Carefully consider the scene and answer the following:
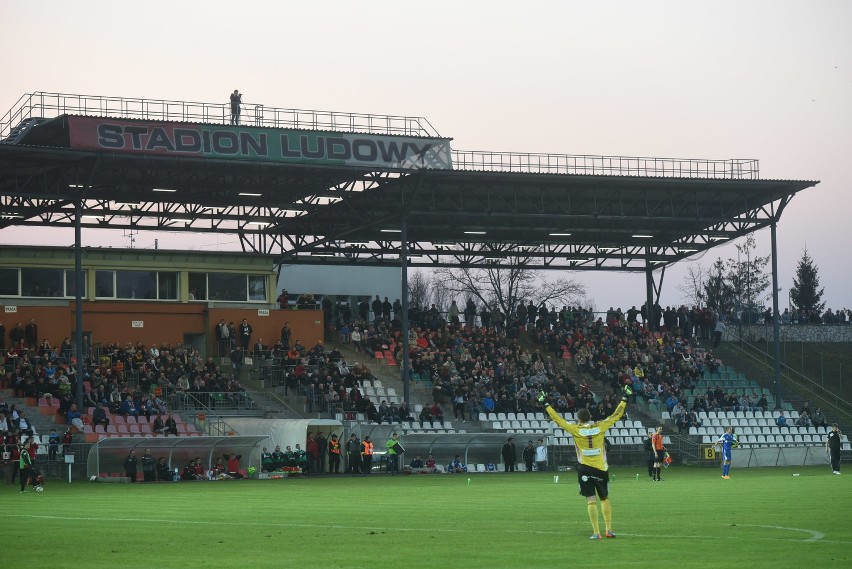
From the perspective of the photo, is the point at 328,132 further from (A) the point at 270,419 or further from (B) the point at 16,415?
(B) the point at 16,415

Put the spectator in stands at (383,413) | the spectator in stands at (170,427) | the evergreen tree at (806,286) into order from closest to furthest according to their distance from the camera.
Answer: the spectator in stands at (170,427), the spectator in stands at (383,413), the evergreen tree at (806,286)

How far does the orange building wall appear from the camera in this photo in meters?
52.9

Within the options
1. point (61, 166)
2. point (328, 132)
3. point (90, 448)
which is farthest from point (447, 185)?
point (90, 448)

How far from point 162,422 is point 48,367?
199 inches

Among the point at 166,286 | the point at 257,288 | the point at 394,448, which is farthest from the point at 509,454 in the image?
the point at 166,286

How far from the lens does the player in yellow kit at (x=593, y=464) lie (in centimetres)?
1692

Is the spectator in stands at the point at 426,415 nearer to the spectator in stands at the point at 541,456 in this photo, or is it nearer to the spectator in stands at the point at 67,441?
the spectator in stands at the point at 541,456

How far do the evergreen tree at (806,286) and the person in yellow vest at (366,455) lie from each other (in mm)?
67362

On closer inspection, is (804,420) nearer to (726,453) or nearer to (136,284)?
(726,453)

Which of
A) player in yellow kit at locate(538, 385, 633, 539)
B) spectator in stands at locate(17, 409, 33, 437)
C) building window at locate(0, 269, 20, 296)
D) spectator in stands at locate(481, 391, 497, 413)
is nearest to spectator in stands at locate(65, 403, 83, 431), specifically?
spectator in stands at locate(17, 409, 33, 437)

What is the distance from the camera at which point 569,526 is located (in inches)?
753

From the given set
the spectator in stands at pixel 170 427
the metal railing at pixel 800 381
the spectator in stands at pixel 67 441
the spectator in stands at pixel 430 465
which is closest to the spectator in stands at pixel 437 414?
the spectator in stands at pixel 430 465

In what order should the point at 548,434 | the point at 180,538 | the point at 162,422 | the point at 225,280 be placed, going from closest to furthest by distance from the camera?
the point at 180,538 < the point at 162,422 < the point at 548,434 < the point at 225,280

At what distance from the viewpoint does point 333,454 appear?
146 ft
